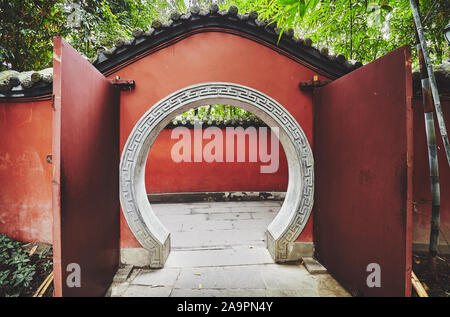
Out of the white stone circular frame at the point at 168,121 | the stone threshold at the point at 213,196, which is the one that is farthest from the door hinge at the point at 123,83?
the stone threshold at the point at 213,196

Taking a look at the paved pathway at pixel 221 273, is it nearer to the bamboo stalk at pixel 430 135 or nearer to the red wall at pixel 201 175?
the bamboo stalk at pixel 430 135

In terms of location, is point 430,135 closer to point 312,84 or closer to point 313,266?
point 312,84

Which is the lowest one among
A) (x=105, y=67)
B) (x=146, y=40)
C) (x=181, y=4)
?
(x=105, y=67)

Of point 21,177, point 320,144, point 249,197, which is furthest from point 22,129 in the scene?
point 249,197

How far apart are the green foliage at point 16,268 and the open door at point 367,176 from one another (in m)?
3.59

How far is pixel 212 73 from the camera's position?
2600 mm

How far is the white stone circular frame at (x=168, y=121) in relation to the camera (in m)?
2.49

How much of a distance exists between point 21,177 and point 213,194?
14.3 ft

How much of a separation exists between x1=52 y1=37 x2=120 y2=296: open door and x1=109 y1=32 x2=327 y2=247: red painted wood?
0.28 m

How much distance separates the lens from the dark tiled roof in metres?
2.44

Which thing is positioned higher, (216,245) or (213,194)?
(213,194)

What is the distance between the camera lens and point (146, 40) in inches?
98.9
